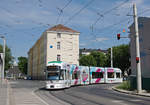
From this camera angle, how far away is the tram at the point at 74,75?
23.6 metres

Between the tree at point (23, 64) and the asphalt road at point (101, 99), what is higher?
the tree at point (23, 64)

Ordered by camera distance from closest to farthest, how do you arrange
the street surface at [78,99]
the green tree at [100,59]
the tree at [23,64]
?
the street surface at [78,99], the green tree at [100,59], the tree at [23,64]

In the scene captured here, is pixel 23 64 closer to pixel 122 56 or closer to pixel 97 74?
pixel 122 56

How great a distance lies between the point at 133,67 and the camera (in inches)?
1093

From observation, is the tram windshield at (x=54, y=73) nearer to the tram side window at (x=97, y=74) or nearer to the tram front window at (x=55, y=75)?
the tram front window at (x=55, y=75)

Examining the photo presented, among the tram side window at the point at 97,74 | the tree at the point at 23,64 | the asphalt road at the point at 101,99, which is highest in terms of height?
the tree at the point at 23,64

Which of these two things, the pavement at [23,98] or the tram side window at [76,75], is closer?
the pavement at [23,98]

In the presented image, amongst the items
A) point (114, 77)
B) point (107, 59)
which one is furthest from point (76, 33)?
point (114, 77)

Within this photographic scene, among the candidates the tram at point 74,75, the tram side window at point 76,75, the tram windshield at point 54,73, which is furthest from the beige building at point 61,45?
the tram windshield at point 54,73

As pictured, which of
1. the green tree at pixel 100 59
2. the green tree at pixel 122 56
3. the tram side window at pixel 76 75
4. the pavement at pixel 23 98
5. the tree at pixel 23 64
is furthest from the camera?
the tree at pixel 23 64

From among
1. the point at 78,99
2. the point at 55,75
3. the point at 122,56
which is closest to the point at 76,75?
the point at 55,75

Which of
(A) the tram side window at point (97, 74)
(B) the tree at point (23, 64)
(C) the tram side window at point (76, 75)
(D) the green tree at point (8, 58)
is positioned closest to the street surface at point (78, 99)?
(C) the tram side window at point (76, 75)

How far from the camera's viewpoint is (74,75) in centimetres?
2875

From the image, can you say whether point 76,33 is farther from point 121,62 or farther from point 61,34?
point 121,62
